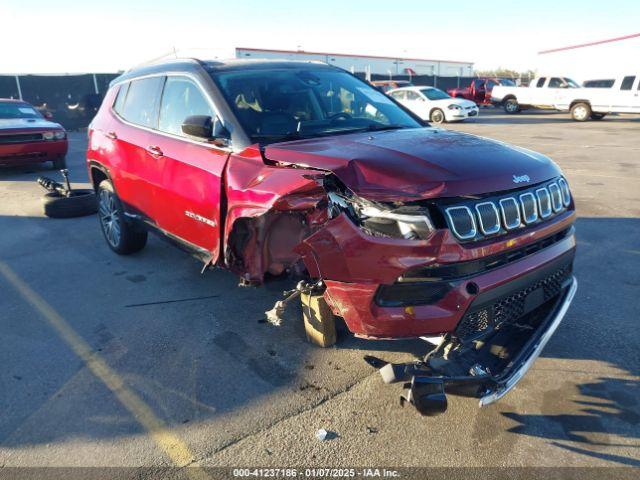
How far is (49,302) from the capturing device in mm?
4547

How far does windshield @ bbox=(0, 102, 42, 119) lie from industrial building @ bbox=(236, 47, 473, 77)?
66.8 feet

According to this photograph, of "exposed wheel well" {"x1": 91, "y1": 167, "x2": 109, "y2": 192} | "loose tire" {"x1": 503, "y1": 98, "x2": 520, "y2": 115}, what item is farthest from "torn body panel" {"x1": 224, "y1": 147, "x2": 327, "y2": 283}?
"loose tire" {"x1": 503, "y1": 98, "x2": 520, "y2": 115}

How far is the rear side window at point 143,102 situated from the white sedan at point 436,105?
17.7 m

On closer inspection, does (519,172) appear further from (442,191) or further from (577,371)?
(577,371)

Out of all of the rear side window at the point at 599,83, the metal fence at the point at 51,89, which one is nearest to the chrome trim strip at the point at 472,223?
the rear side window at the point at 599,83

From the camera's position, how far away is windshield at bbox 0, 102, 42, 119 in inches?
466

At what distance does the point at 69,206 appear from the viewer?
7402mm

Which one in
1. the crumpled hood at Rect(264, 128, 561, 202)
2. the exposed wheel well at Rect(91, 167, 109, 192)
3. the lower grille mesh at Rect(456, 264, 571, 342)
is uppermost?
the crumpled hood at Rect(264, 128, 561, 202)

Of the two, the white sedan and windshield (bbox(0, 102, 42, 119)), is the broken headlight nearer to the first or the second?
windshield (bbox(0, 102, 42, 119))

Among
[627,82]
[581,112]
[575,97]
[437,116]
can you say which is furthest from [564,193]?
[575,97]

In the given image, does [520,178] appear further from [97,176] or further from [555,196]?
[97,176]

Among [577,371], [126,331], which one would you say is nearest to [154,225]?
[126,331]

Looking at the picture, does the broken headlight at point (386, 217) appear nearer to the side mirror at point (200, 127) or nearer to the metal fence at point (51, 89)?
the side mirror at point (200, 127)

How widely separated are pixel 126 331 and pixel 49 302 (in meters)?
1.11
